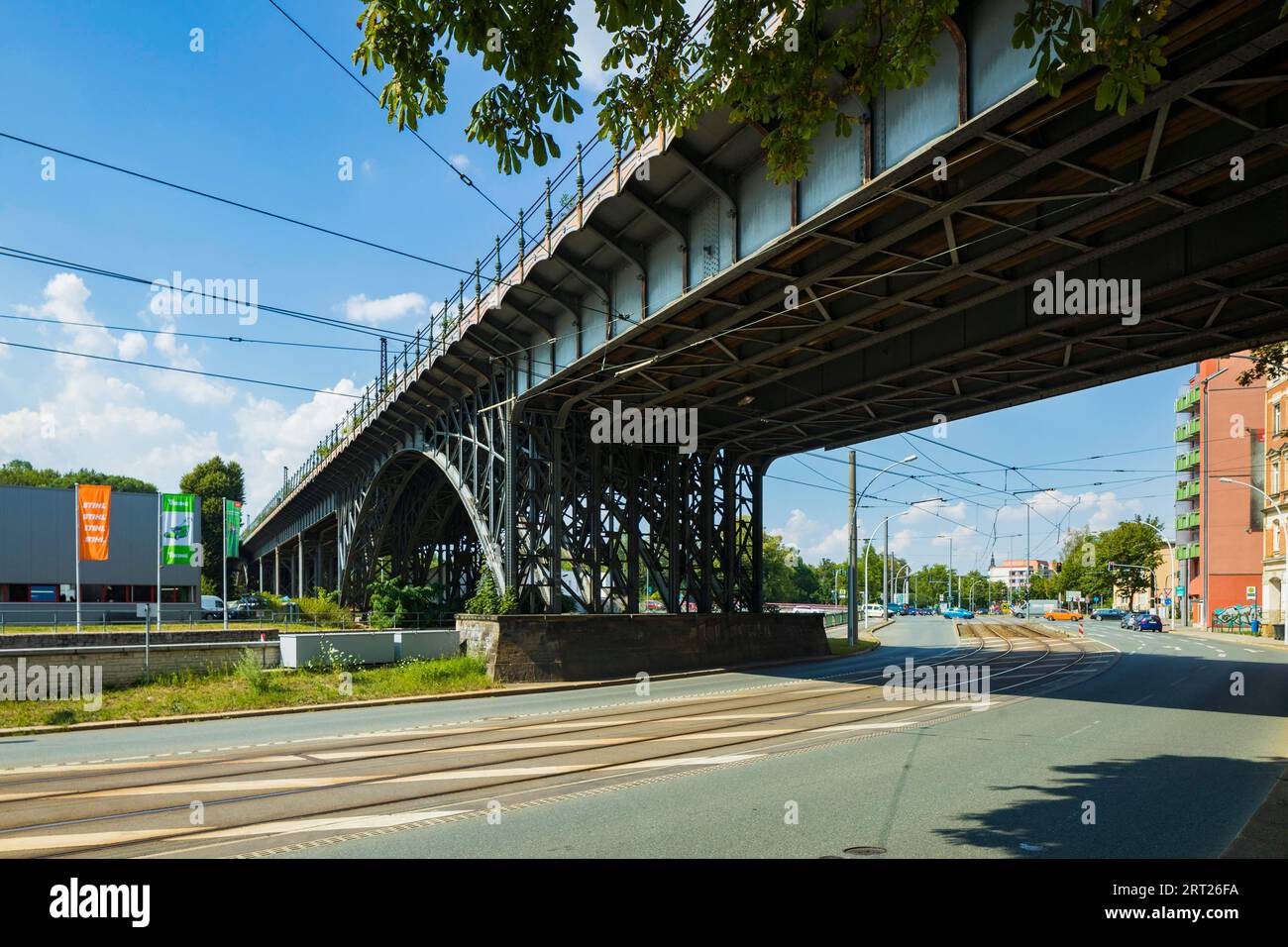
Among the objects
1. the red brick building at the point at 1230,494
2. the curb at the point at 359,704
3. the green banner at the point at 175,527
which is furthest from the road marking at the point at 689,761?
the red brick building at the point at 1230,494

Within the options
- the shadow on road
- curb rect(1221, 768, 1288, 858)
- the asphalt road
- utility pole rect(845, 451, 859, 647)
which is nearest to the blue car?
utility pole rect(845, 451, 859, 647)

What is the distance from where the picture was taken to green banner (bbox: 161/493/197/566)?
34.6 metres

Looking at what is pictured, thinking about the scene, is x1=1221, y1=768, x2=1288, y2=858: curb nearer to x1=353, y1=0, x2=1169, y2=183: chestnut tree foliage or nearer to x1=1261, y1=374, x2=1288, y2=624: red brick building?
x1=353, y1=0, x2=1169, y2=183: chestnut tree foliage

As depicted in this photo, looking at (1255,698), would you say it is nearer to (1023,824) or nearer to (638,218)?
(1023,824)

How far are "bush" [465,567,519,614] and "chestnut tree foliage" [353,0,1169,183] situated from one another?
19718 mm

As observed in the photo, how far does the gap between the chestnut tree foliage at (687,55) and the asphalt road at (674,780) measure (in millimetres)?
5932

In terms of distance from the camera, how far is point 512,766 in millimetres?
10820

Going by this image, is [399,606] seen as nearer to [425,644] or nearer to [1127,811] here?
[425,644]

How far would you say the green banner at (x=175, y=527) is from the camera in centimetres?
3456

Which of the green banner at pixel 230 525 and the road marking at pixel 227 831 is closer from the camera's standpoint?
the road marking at pixel 227 831

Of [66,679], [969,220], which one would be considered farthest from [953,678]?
[66,679]

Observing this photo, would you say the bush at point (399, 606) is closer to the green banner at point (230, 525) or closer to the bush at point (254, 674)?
the bush at point (254, 674)

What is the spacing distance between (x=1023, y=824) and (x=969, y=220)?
10.3 meters

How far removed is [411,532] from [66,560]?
74.7 feet
